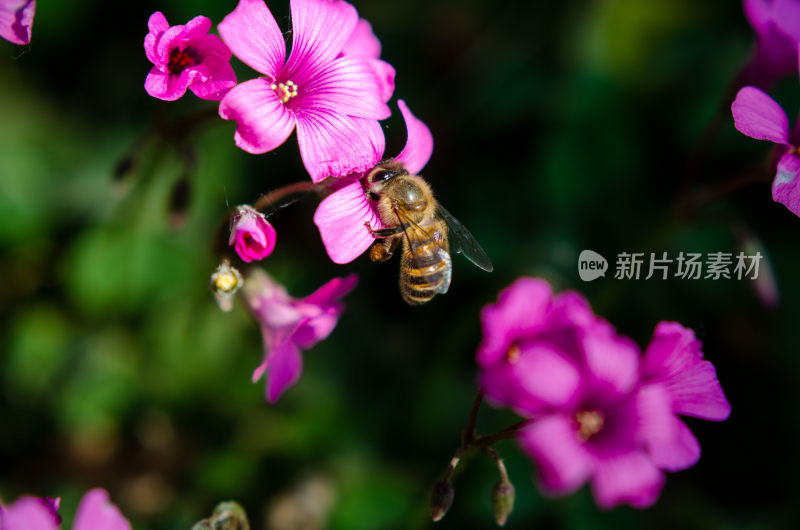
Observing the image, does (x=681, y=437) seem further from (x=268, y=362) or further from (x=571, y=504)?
(x=571, y=504)

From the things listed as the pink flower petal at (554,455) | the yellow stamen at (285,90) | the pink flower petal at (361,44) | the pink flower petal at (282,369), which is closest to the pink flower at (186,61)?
the yellow stamen at (285,90)

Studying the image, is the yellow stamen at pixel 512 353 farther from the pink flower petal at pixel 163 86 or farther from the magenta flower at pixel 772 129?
the pink flower petal at pixel 163 86

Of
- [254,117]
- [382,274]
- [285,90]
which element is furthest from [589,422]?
[382,274]

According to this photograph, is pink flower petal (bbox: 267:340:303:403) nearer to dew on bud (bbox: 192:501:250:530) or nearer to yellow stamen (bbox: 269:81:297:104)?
dew on bud (bbox: 192:501:250:530)

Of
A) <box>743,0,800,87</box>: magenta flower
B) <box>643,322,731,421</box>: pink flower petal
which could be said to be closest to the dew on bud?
<box>643,322,731,421</box>: pink flower petal

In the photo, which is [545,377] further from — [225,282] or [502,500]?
[225,282]

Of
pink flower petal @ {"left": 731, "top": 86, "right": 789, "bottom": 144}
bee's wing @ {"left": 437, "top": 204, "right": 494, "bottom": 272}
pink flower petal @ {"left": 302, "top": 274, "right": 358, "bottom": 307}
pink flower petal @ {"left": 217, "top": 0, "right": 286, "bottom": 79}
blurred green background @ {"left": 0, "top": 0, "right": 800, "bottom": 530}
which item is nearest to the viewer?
pink flower petal @ {"left": 217, "top": 0, "right": 286, "bottom": 79}
